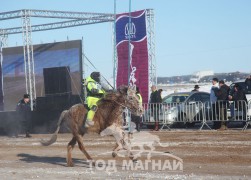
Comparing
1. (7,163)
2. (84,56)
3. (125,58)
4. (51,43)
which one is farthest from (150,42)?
(7,163)

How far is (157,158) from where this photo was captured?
12.9 meters

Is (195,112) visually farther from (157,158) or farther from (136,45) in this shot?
(157,158)

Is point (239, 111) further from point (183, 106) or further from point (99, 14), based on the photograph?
point (99, 14)

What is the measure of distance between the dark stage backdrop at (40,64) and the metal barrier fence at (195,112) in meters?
6.89

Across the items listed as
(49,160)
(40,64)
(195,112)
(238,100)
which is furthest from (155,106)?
(40,64)

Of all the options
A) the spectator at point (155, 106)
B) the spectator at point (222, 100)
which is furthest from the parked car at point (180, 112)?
the spectator at point (222, 100)

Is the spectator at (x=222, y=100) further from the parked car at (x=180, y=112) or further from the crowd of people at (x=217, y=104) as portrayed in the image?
the parked car at (x=180, y=112)

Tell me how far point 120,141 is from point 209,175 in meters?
2.50

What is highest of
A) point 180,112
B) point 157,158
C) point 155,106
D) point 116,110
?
point 116,110

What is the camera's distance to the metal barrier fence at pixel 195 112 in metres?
20.8

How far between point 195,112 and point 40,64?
507 inches

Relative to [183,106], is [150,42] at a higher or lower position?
higher

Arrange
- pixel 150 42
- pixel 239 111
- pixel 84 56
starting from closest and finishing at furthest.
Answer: pixel 239 111 → pixel 150 42 → pixel 84 56

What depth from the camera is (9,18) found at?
31000 millimetres
